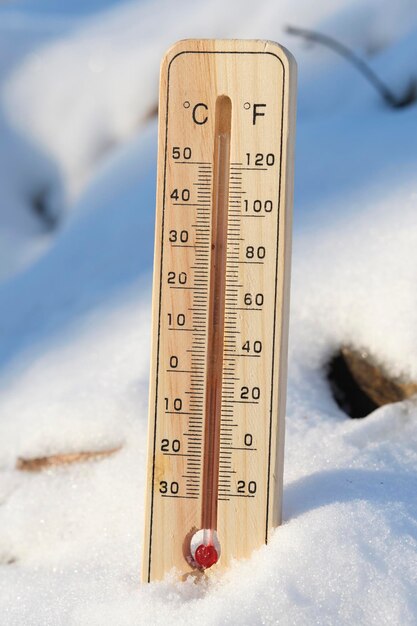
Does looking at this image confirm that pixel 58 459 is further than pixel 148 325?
No

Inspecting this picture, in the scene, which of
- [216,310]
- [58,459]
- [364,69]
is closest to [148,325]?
[58,459]

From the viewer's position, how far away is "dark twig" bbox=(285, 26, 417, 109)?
2.02 meters

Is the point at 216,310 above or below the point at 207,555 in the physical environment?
above

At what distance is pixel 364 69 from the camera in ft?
7.07

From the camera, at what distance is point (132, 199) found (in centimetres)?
196

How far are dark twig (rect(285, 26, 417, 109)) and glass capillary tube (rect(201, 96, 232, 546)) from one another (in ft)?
3.45

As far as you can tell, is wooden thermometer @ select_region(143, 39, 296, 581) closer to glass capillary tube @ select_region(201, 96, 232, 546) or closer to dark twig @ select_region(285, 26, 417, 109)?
glass capillary tube @ select_region(201, 96, 232, 546)

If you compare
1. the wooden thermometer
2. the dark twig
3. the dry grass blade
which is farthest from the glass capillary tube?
the dark twig

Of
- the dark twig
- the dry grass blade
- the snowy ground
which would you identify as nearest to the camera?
the snowy ground

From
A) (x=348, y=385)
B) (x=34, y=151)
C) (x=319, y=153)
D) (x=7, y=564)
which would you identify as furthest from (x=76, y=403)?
(x=34, y=151)

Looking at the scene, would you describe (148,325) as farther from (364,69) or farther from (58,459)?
(364,69)

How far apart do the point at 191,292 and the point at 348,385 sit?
48cm

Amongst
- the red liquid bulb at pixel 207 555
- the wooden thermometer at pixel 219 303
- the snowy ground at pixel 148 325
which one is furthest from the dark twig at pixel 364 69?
the red liquid bulb at pixel 207 555

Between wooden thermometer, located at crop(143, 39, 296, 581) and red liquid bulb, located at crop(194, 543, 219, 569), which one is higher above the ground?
wooden thermometer, located at crop(143, 39, 296, 581)
